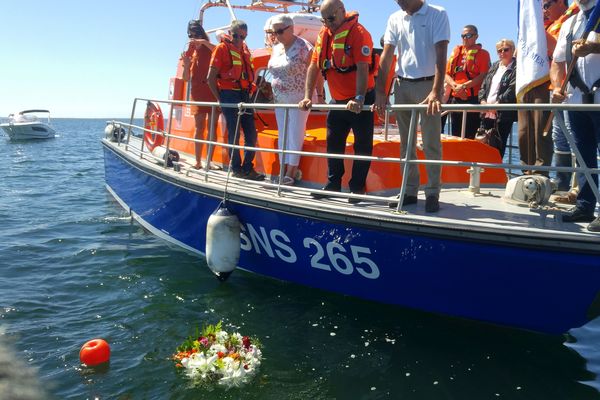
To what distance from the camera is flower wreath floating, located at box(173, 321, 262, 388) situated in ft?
12.3

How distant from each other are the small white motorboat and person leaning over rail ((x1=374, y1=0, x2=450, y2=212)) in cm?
3269

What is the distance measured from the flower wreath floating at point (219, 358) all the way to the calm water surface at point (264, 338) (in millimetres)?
85

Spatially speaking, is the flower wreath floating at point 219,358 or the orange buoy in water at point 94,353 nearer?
the flower wreath floating at point 219,358

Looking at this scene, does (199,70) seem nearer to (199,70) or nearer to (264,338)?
(199,70)

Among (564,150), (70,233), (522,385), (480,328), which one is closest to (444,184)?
(564,150)

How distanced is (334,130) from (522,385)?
2482 mm

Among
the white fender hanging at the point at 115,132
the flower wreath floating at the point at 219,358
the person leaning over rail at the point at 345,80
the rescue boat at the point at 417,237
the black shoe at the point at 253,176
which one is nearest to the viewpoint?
the rescue boat at the point at 417,237

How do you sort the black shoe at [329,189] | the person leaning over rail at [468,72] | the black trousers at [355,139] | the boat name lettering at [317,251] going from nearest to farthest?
the boat name lettering at [317,251] → the black trousers at [355,139] → the black shoe at [329,189] → the person leaning over rail at [468,72]

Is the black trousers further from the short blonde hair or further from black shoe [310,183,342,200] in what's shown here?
the short blonde hair

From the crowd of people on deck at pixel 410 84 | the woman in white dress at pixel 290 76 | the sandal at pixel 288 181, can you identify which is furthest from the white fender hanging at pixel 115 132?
the sandal at pixel 288 181

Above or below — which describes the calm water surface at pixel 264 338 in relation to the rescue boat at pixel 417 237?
below

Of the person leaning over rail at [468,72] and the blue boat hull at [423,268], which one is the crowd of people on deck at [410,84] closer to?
the person leaning over rail at [468,72]

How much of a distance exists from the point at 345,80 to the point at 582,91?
181cm

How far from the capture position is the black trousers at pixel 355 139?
4672mm
